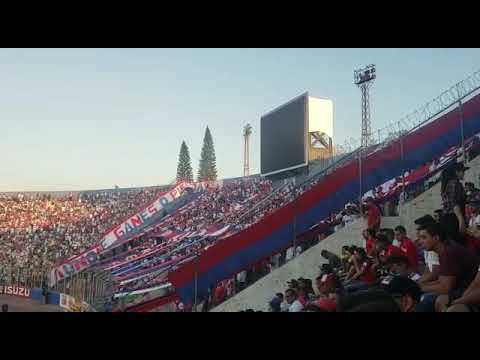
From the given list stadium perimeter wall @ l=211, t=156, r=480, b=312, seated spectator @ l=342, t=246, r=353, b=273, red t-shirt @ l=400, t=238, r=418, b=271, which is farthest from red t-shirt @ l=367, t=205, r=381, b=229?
red t-shirt @ l=400, t=238, r=418, b=271

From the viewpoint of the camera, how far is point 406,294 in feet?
13.7

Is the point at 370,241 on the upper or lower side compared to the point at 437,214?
lower

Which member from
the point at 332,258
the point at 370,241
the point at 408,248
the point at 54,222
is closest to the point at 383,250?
the point at 408,248

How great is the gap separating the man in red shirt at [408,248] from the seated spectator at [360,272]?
0.41 m

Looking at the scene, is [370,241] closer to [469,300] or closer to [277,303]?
[277,303]

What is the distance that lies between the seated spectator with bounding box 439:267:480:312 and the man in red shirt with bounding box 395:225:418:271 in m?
0.79

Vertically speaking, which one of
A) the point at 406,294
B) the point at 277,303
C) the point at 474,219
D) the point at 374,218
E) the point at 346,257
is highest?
the point at 374,218

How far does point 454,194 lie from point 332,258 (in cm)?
167

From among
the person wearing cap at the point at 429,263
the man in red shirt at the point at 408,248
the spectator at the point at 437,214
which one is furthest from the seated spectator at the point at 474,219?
the man in red shirt at the point at 408,248

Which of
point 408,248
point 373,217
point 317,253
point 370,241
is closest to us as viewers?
point 408,248

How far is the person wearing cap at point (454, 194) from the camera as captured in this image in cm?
551

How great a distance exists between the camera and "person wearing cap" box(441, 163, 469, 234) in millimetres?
5512
